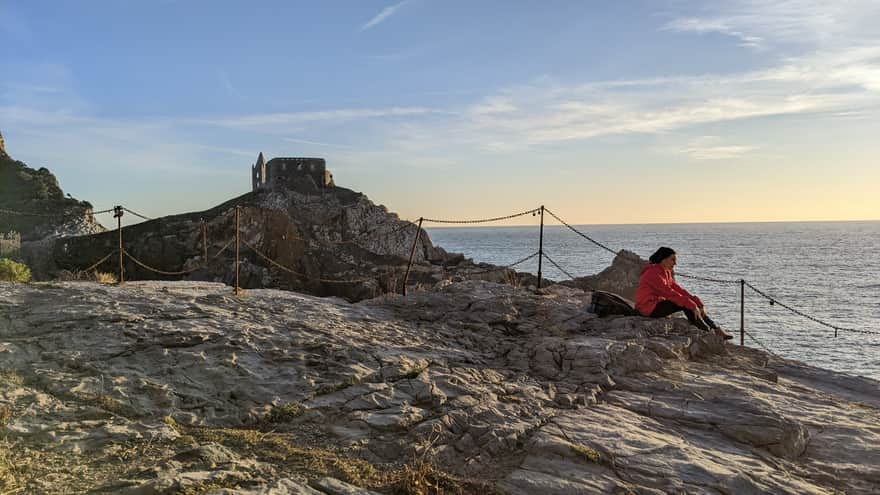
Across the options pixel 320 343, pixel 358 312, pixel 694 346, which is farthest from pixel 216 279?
pixel 694 346

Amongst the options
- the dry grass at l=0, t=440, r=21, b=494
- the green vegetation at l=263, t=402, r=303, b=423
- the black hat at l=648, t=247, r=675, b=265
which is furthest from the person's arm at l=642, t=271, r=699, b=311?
the dry grass at l=0, t=440, r=21, b=494

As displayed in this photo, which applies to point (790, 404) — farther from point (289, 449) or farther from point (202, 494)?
point (202, 494)

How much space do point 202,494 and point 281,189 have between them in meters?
46.6

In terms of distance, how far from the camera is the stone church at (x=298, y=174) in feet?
166

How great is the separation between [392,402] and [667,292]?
585cm

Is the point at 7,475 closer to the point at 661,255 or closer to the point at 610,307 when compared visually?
the point at 610,307

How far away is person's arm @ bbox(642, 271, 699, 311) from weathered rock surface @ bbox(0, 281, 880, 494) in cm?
44

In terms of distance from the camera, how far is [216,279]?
84.0ft

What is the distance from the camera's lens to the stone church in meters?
50.7

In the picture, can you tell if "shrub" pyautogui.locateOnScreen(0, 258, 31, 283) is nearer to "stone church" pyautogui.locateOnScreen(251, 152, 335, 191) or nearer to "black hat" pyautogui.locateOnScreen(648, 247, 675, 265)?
"black hat" pyautogui.locateOnScreen(648, 247, 675, 265)

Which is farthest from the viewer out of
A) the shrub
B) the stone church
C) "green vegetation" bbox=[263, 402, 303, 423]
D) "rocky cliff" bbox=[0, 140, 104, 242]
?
the stone church

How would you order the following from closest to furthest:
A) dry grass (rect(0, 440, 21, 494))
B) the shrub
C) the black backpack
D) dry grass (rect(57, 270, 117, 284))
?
1. dry grass (rect(0, 440, 21, 494))
2. the black backpack
3. dry grass (rect(57, 270, 117, 284))
4. the shrub

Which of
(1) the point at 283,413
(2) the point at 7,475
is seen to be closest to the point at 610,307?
(1) the point at 283,413

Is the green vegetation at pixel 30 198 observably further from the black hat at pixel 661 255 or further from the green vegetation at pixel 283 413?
the black hat at pixel 661 255
